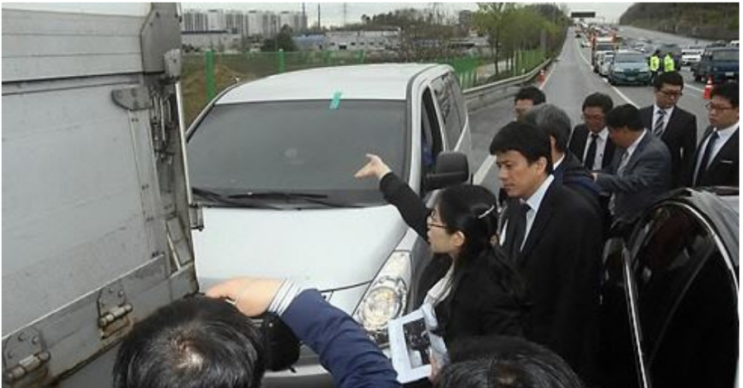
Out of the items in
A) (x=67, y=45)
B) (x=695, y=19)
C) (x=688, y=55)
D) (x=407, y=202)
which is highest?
(x=67, y=45)

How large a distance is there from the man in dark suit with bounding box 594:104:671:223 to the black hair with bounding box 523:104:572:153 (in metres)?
0.35

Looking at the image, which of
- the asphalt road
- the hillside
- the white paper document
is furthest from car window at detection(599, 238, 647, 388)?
the hillside

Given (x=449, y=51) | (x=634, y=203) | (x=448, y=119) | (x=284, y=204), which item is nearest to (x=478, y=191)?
(x=284, y=204)

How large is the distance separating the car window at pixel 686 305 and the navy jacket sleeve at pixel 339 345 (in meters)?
0.87

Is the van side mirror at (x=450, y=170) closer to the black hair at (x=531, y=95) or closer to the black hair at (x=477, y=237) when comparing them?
the black hair at (x=477, y=237)

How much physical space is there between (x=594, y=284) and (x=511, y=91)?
23.3 m

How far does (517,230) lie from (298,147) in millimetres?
1781

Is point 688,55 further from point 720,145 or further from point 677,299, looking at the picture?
point 677,299

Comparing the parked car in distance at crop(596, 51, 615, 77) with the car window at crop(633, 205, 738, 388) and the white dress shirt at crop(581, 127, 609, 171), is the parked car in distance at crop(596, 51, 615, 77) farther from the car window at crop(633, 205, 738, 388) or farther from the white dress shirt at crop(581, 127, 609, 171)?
the car window at crop(633, 205, 738, 388)

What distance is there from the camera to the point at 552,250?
9.19 feet

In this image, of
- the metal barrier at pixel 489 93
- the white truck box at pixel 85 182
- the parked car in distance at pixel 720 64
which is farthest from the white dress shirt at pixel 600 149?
the parked car in distance at pixel 720 64

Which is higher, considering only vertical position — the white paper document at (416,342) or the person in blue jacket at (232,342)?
the person in blue jacket at (232,342)

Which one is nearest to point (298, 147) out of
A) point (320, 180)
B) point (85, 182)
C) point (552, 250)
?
point (320, 180)

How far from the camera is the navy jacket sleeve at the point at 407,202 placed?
3260 millimetres
